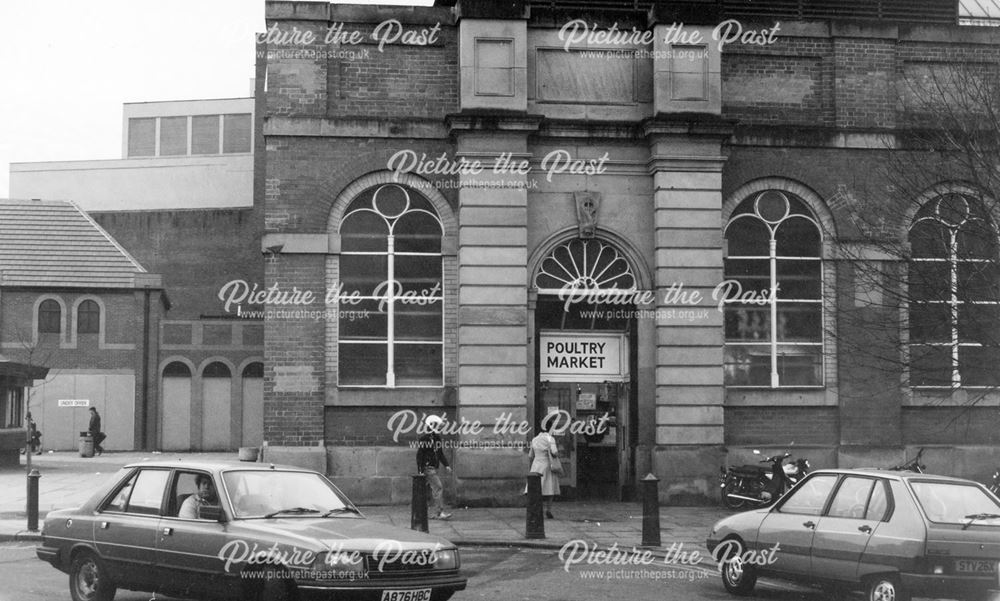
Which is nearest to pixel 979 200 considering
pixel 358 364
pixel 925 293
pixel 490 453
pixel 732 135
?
pixel 925 293

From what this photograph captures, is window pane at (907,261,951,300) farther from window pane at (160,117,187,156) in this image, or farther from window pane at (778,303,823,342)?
window pane at (160,117,187,156)

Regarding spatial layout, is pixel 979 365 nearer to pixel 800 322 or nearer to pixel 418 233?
pixel 800 322

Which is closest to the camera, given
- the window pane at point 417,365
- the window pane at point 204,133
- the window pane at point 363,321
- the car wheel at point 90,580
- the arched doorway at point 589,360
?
the car wheel at point 90,580

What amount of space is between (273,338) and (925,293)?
1044cm

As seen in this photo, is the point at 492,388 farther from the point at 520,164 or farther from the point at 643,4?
the point at 643,4

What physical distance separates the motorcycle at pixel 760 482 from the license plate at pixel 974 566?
8.96 meters

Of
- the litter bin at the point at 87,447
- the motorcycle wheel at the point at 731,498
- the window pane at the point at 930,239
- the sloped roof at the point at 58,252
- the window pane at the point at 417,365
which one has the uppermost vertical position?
the sloped roof at the point at 58,252

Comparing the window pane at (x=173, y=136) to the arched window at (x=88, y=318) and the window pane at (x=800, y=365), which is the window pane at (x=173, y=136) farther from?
the window pane at (x=800, y=365)

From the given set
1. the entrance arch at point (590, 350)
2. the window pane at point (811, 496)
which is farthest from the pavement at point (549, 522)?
the window pane at point (811, 496)

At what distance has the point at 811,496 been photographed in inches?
474

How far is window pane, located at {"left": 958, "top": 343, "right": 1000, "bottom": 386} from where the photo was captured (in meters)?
18.0

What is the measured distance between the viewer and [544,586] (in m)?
12.6

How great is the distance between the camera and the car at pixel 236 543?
30.3 ft

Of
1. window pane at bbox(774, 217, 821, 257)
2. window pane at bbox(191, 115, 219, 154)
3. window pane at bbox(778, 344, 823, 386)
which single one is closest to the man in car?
window pane at bbox(778, 344, 823, 386)
